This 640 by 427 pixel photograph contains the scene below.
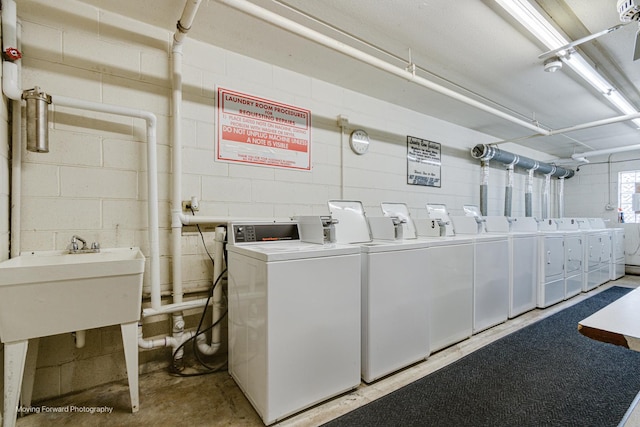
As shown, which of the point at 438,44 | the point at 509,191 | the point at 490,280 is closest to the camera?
the point at 438,44

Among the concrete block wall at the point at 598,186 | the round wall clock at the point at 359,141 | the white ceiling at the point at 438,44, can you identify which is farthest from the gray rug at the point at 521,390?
the concrete block wall at the point at 598,186

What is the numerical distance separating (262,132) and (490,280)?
260 centimetres

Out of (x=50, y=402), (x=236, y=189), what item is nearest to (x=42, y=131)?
(x=236, y=189)

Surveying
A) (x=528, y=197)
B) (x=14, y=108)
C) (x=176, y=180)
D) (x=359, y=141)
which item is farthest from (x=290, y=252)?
(x=528, y=197)

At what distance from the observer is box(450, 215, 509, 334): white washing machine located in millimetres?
2756

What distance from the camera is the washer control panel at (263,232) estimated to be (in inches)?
82.7

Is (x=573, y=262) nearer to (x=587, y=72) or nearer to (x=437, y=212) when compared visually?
(x=437, y=212)

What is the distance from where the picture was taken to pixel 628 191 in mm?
5910

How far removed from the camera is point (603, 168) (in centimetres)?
615

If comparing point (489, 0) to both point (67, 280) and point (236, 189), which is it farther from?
point (67, 280)

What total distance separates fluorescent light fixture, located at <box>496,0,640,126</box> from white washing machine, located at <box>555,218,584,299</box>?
1.82 metres

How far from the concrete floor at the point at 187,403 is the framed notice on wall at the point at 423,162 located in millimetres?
2325

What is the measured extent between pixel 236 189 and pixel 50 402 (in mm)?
1799

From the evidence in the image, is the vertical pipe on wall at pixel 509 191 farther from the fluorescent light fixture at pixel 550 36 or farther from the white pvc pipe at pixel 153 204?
the white pvc pipe at pixel 153 204
